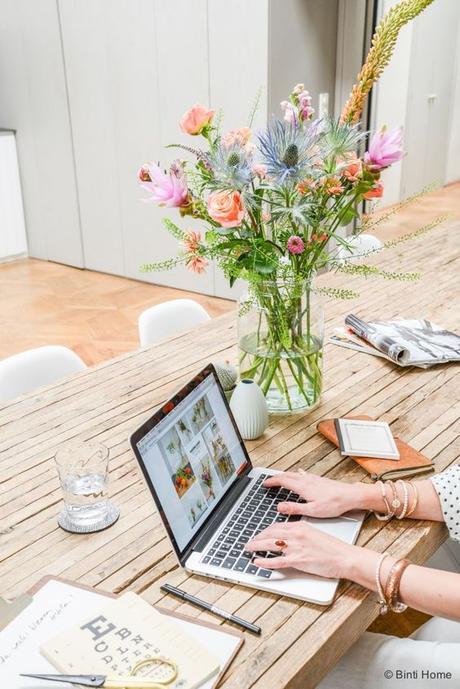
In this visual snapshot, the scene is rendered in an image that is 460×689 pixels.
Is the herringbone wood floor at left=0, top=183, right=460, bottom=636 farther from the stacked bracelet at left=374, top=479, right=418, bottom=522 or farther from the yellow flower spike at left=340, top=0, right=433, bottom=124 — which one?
the stacked bracelet at left=374, top=479, right=418, bottom=522

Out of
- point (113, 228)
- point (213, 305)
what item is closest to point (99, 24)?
point (113, 228)

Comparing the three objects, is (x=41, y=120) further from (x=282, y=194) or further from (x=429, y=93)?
(x=282, y=194)

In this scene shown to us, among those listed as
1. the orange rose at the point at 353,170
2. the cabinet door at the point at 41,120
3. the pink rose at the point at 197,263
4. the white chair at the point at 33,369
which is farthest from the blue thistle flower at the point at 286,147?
the cabinet door at the point at 41,120

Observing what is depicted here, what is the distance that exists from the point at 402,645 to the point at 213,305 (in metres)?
3.78

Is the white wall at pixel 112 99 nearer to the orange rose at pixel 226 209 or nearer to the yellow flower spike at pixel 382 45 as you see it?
the yellow flower spike at pixel 382 45

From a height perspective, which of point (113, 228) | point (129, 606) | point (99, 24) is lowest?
point (113, 228)

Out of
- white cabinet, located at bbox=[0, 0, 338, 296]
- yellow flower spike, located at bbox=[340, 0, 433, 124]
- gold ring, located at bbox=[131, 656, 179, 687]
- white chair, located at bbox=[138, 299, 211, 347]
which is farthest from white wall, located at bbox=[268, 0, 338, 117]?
gold ring, located at bbox=[131, 656, 179, 687]

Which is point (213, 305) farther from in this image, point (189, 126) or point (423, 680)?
point (423, 680)

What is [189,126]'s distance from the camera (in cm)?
143

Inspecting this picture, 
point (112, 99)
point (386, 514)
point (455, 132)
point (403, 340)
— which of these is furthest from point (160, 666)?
point (455, 132)

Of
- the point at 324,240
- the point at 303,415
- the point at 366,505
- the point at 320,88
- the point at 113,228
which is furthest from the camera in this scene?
the point at 113,228

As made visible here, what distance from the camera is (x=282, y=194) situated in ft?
4.82

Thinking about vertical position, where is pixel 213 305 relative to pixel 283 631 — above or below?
below

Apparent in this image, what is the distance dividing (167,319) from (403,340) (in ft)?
2.67
